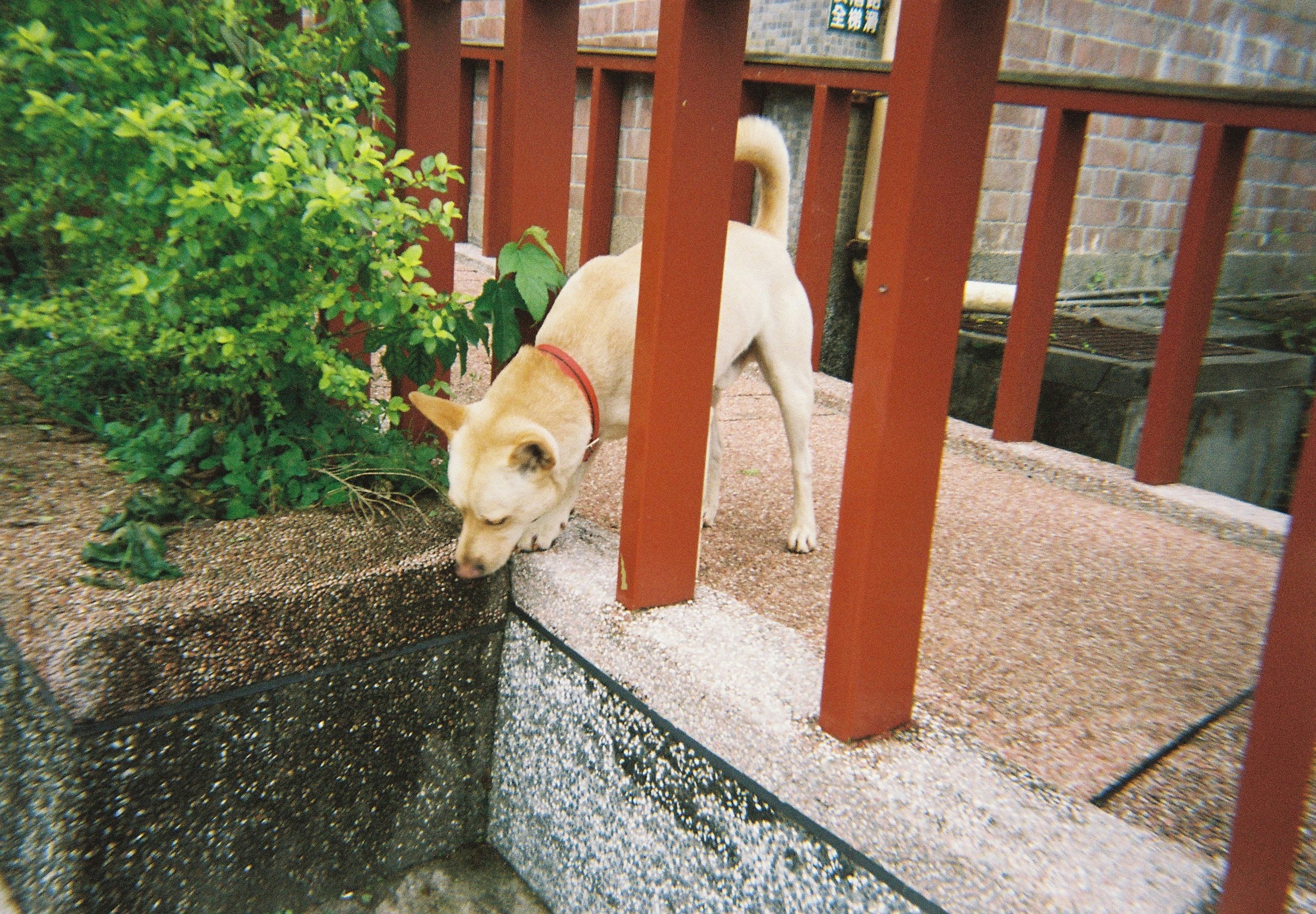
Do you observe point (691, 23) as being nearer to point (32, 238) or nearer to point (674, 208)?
point (674, 208)

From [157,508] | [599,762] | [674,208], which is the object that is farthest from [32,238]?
[599,762]

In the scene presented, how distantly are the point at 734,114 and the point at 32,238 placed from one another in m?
2.08

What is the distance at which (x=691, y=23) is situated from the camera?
1692 mm

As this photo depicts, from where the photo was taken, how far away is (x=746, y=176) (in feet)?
15.5

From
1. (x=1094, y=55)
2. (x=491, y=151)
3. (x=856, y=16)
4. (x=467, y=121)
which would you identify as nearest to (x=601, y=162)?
(x=491, y=151)

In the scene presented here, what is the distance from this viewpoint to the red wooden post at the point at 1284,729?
1.04m

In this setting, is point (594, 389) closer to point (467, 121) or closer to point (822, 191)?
point (822, 191)

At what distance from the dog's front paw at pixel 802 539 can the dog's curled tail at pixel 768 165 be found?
97 cm

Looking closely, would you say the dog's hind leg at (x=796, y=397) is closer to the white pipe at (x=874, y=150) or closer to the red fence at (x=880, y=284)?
the red fence at (x=880, y=284)

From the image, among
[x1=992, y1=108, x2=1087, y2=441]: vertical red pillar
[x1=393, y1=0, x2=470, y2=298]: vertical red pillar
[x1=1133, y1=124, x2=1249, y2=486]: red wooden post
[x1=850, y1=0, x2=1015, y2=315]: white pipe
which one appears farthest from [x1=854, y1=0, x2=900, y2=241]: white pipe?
[x1=393, y1=0, x2=470, y2=298]: vertical red pillar

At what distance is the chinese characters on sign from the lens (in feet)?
16.3

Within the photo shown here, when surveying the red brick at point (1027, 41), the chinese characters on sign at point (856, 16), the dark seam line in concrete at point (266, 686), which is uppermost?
the red brick at point (1027, 41)

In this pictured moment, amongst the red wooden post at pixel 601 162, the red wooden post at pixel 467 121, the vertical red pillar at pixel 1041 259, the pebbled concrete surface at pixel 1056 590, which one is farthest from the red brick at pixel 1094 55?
the red wooden post at pixel 467 121

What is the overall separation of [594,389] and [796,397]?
819 millimetres
